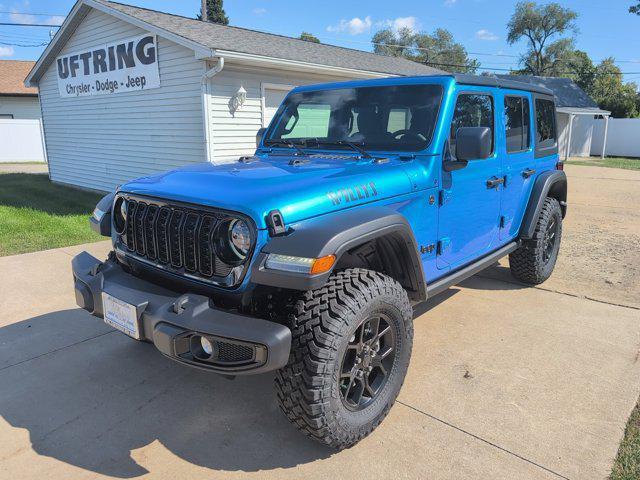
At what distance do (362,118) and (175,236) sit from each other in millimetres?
1754

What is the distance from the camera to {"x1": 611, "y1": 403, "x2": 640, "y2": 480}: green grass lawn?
2420mm

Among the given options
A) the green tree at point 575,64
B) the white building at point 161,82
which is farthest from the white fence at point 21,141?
the green tree at point 575,64

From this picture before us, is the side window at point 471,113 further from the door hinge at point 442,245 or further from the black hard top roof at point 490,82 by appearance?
the door hinge at point 442,245

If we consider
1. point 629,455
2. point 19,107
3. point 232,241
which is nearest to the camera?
point 232,241

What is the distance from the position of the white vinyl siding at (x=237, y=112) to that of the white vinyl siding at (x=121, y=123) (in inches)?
12.1

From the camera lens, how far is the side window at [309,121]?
3.94 meters

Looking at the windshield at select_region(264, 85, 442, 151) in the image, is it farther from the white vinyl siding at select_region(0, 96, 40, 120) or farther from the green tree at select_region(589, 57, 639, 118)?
the green tree at select_region(589, 57, 639, 118)

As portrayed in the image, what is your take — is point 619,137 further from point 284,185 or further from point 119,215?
point 119,215

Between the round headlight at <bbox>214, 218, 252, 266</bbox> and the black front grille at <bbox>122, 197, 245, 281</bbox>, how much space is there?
26mm

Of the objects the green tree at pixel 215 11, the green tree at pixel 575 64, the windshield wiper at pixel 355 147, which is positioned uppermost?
the green tree at pixel 215 11

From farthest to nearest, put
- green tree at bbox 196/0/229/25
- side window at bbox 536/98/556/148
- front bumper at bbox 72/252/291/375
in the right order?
1. green tree at bbox 196/0/229/25
2. side window at bbox 536/98/556/148
3. front bumper at bbox 72/252/291/375

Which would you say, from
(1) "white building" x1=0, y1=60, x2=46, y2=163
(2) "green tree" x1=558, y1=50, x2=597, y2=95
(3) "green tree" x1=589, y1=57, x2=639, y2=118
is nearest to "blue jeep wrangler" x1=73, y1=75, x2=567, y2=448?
(1) "white building" x1=0, y1=60, x2=46, y2=163

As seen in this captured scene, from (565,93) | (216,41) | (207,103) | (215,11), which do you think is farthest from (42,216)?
(215,11)

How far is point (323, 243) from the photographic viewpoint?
7.38 feet
